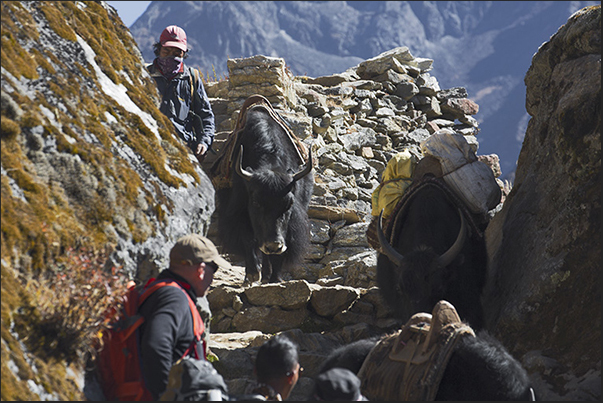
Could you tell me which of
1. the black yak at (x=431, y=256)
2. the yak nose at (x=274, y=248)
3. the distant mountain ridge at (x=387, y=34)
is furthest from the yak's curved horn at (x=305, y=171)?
the distant mountain ridge at (x=387, y=34)

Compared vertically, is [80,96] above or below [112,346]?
above

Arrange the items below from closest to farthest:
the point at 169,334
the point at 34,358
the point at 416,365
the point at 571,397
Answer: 1. the point at 34,358
2. the point at 169,334
3. the point at 416,365
4. the point at 571,397

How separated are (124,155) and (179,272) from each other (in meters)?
0.75

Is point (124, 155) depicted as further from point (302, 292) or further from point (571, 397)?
point (302, 292)

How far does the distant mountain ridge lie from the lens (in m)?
118

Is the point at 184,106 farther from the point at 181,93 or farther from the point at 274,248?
the point at 274,248

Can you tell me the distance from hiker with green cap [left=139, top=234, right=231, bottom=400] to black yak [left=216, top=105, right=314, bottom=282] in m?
3.71

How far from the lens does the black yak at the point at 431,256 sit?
4.55 m

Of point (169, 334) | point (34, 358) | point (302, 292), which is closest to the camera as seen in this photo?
point (34, 358)

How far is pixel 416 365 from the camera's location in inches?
130

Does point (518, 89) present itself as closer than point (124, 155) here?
No

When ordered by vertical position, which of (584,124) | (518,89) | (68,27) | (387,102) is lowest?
(68,27)

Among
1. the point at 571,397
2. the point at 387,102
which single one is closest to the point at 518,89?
the point at 387,102

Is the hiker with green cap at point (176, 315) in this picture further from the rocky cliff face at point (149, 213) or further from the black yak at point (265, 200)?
the black yak at point (265, 200)
